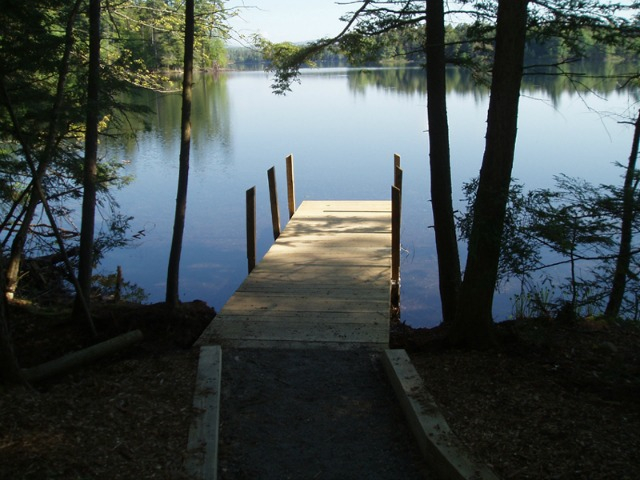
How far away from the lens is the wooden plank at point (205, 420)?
3.28 m

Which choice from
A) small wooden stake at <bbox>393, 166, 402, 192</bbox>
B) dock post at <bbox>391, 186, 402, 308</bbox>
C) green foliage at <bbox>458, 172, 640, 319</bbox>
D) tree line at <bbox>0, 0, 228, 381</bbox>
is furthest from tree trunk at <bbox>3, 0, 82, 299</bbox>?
small wooden stake at <bbox>393, 166, 402, 192</bbox>

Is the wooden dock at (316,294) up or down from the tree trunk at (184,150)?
down

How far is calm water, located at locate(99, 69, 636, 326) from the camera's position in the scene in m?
11.4

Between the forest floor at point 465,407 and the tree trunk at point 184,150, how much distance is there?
1284 mm

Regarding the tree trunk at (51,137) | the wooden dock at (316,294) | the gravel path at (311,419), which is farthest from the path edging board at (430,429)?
the tree trunk at (51,137)

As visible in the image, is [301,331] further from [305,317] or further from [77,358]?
[77,358]

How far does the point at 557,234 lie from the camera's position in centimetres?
416

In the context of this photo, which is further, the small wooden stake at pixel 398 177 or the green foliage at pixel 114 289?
the small wooden stake at pixel 398 177

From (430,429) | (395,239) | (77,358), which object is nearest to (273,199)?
(395,239)

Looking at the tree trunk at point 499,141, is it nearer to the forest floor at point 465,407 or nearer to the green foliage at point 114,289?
the forest floor at point 465,407

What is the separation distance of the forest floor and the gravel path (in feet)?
1.05

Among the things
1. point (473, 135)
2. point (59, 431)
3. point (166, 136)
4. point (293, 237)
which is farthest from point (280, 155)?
point (59, 431)

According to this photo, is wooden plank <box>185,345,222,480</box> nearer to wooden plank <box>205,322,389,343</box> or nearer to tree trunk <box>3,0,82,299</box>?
wooden plank <box>205,322,389,343</box>

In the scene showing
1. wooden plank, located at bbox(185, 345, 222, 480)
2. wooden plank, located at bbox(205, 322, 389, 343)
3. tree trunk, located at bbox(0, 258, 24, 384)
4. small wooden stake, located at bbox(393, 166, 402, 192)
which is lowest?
wooden plank, located at bbox(205, 322, 389, 343)
